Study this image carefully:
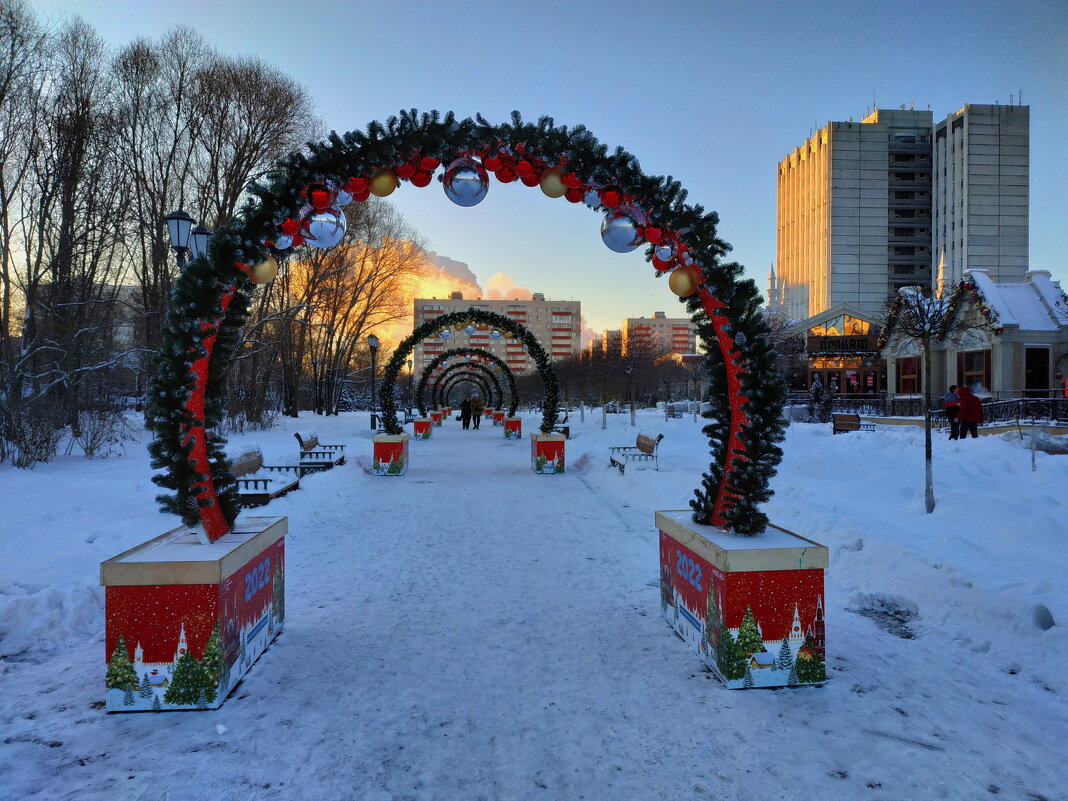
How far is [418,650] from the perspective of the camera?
4164 millimetres

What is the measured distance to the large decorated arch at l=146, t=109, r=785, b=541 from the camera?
12.7 ft

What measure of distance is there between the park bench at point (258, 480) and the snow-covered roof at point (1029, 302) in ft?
80.6

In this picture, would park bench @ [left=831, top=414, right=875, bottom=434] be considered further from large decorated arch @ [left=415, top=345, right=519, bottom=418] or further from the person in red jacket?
large decorated arch @ [left=415, top=345, right=519, bottom=418]

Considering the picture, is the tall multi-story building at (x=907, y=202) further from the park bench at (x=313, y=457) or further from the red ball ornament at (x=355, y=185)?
the red ball ornament at (x=355, y=185)

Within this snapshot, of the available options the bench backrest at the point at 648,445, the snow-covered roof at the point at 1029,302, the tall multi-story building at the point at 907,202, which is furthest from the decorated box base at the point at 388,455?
the tall multi-story building at the point at 907,202

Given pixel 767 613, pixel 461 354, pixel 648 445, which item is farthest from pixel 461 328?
pixel 767 613

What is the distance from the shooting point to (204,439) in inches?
158

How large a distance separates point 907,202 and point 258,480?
78171mm

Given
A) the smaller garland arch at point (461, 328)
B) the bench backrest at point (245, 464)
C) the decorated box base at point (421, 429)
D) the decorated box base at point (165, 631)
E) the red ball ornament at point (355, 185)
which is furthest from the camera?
the decorated box base at point (421, 429)

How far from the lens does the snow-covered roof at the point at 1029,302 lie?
23047 mm

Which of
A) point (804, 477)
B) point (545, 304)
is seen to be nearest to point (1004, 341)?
point (804, 477)

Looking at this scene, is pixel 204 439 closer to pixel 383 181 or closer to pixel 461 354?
pixel 383 181

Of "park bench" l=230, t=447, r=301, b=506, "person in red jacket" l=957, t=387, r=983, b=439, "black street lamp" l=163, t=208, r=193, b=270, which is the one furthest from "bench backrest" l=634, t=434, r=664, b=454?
"black street lamp" l=163, t=208, r=193, b=270

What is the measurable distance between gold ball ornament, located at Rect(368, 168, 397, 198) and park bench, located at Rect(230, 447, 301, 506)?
14.1ft
